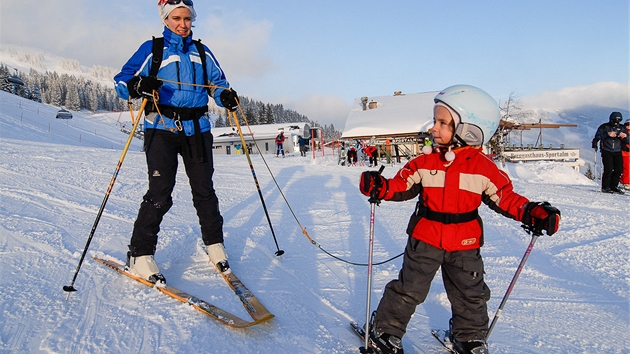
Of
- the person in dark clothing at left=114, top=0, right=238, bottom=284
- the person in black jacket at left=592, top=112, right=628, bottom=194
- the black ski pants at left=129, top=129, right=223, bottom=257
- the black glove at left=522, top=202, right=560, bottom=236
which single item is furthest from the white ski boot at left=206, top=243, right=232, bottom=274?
the person in black jacket at left=592, top=112, right=628, bottom=194

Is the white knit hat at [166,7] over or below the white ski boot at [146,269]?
over

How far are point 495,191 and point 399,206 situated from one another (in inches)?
194

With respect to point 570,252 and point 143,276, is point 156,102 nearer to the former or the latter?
point 143,276

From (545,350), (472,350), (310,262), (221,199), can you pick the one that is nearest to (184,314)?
(310,262)

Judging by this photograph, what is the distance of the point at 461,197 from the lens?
2.18 m

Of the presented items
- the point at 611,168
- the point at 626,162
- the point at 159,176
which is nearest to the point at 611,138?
the point at 611,168

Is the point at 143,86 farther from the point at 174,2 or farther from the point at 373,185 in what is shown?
the point at 373,185

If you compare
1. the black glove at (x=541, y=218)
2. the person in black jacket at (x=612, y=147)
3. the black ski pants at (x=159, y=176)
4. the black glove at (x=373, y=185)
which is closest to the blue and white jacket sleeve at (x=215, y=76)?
the black ski pants at (x=159, y=176)

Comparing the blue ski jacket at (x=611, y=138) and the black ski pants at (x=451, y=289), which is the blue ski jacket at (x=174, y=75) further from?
the blue ski jacket at (x=611, y=138)

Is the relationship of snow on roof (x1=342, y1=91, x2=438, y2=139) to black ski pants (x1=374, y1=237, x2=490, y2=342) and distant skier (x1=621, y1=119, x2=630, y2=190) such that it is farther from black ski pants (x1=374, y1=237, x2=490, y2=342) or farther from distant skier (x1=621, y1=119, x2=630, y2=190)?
black ski pants (x1=374, y1=237, x2=490, y2=342)

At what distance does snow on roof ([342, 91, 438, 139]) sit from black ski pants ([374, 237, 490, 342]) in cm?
2418

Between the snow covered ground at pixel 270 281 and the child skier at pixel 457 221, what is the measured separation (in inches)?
10.8

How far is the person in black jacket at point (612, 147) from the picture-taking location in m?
8.84

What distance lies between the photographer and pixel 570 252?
4.22 meters
